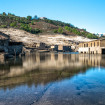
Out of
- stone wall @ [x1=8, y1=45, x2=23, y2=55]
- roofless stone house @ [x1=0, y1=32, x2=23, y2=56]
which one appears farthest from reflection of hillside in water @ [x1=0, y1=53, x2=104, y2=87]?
stone wall @ [x1=8, y1=45, x2=23, y2=55]

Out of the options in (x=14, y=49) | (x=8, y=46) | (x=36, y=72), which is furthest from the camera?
(x=14, y=49)

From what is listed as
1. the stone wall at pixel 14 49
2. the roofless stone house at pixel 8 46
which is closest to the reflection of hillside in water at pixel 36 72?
the roofless stone house at pixel 8 46

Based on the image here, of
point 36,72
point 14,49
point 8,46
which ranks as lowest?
point 36,72

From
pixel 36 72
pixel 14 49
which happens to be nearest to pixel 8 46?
pixel 14 49

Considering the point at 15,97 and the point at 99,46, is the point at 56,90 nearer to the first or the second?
the point at 15,97

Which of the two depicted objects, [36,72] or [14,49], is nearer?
[36,72]

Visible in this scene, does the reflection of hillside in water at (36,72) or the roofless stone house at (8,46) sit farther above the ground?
the roofless stone house at (8,46)

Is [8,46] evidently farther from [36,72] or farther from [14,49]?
[36,72]

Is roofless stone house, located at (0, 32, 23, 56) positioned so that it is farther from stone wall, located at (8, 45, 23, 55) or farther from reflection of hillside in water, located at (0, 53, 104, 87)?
reflection of hillside in water, located at (0, 53, 104, 87)

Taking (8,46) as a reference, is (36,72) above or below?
below

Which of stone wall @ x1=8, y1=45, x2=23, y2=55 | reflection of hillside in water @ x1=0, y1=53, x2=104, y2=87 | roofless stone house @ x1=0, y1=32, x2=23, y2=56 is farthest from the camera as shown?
stone wall @ x1=8, y1=45, x2=23, y2=55

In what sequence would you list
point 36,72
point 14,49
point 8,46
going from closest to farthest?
point 36,72, point 8,46, point 14,49

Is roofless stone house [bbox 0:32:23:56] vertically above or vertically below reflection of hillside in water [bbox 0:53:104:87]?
above

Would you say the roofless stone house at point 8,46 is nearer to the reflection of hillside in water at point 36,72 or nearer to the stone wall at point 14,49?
the stone wall at point 14,49
